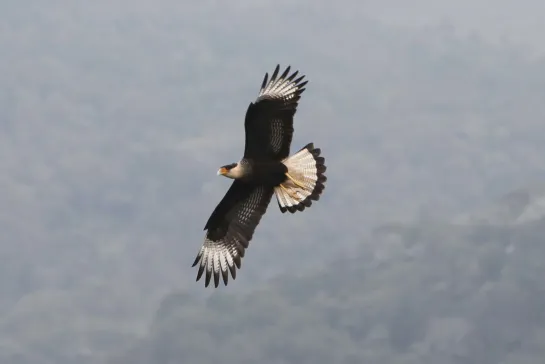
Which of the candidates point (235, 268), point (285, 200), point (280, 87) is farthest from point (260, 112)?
point (235, 268)

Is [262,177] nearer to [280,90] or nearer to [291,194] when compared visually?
[291,194]

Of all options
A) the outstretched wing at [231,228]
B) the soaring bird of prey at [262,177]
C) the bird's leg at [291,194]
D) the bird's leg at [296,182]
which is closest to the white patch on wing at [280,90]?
the soaring bird of prey at [262,177]

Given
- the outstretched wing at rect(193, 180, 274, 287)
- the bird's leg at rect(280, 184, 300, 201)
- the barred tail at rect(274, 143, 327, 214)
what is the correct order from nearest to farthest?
the barred tail at rect(274, 143, 327, 214)
the bird's leg at rect(280, 184, 300, 201)
the outstretched wing at rect(193, 180, 274, 287)

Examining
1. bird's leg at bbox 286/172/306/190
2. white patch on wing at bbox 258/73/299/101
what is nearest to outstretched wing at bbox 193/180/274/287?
bird's leg at bbox 286/172/306/190

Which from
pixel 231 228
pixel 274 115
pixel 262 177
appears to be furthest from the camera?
pixel 231 228

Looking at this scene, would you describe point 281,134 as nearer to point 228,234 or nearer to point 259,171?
point 259,171

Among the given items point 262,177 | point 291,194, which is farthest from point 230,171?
point 291,194

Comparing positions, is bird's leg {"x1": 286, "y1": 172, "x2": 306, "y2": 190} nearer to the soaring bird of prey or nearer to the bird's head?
the soaring bird of prey
